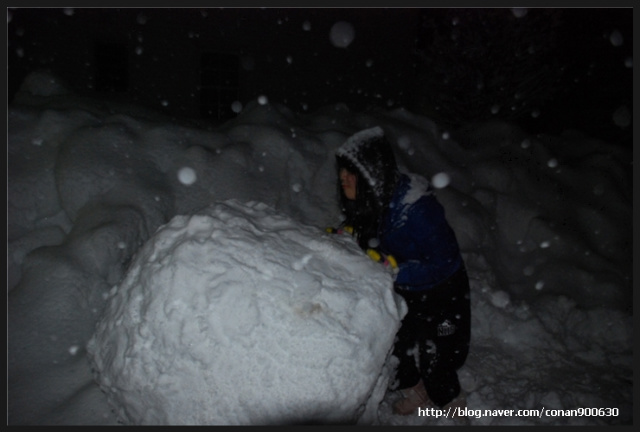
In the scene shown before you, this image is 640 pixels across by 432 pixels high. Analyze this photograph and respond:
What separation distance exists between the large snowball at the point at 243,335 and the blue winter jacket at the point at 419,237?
0.41 m

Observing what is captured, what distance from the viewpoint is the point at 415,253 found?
2.27 meters

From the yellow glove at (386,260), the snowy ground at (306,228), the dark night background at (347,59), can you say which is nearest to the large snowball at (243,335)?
the snowy ground at (306,228)

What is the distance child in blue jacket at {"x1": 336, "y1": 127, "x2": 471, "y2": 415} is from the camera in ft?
7.27

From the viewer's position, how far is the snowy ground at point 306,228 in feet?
7.20

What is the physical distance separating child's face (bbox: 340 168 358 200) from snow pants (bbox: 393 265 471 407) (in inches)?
28.1

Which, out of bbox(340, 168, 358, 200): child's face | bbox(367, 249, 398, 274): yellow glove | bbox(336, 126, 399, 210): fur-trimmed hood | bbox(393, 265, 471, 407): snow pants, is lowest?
bbox(393, 265, 471, 407): snow pants

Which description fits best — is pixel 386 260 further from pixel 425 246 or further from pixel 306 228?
pixel 306 228

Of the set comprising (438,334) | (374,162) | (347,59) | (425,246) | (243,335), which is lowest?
(438,334)

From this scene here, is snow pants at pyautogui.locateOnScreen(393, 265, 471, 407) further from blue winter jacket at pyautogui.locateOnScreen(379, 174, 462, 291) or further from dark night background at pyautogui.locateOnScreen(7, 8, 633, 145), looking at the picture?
dark night background at pyautogui.locateOnScreen(7, 8, 633, 145)

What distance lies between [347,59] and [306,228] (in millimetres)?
8968

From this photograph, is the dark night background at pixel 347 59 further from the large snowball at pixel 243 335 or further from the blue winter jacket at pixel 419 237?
the large snowball at pixel 243 335

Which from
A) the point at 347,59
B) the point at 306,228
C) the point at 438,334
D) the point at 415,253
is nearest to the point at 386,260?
the point at 415,253

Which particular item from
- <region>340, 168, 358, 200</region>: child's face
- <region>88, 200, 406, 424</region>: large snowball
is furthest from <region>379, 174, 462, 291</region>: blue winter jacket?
<region>88, 200, 406, 424</region>: large snowball

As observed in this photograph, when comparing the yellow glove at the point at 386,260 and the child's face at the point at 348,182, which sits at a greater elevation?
the child's face at the point at 348,182
